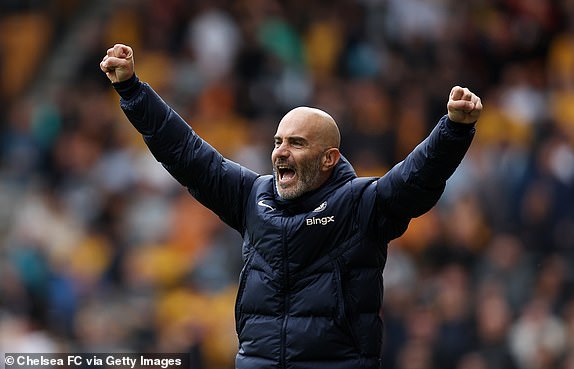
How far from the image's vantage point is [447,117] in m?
5.64

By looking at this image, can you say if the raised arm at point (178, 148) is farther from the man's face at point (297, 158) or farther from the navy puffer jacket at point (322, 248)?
the man's face at point (297, 158)

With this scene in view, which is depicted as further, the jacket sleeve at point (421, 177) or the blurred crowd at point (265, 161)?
the blurred crowd at point (265, 161)

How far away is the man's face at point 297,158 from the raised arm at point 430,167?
1.04 feet

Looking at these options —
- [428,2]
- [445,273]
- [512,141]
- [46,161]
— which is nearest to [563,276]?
[445,273]

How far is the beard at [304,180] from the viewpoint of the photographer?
600cm

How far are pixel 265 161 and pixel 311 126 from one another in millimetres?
7187

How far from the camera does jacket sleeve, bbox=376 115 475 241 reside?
562cm

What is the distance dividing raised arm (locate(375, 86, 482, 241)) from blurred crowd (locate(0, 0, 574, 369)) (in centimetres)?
484

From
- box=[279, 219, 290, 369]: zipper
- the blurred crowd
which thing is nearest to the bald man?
box=[279, 219, 290, 369]: zipper

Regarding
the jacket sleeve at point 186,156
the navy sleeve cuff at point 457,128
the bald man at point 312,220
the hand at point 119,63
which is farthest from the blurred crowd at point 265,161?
the navy sleeve cuff at point 457,128

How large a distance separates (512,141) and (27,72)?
6626 mm

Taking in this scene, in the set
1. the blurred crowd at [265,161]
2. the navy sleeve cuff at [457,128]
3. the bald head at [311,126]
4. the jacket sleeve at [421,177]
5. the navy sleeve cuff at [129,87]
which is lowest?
the jacket sleeve at [421,177]

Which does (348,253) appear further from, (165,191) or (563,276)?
(165,191)

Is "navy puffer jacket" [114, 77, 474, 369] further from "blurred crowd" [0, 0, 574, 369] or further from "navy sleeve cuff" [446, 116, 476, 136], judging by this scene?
"blurred crowd" [0, 0, 574, 369]
